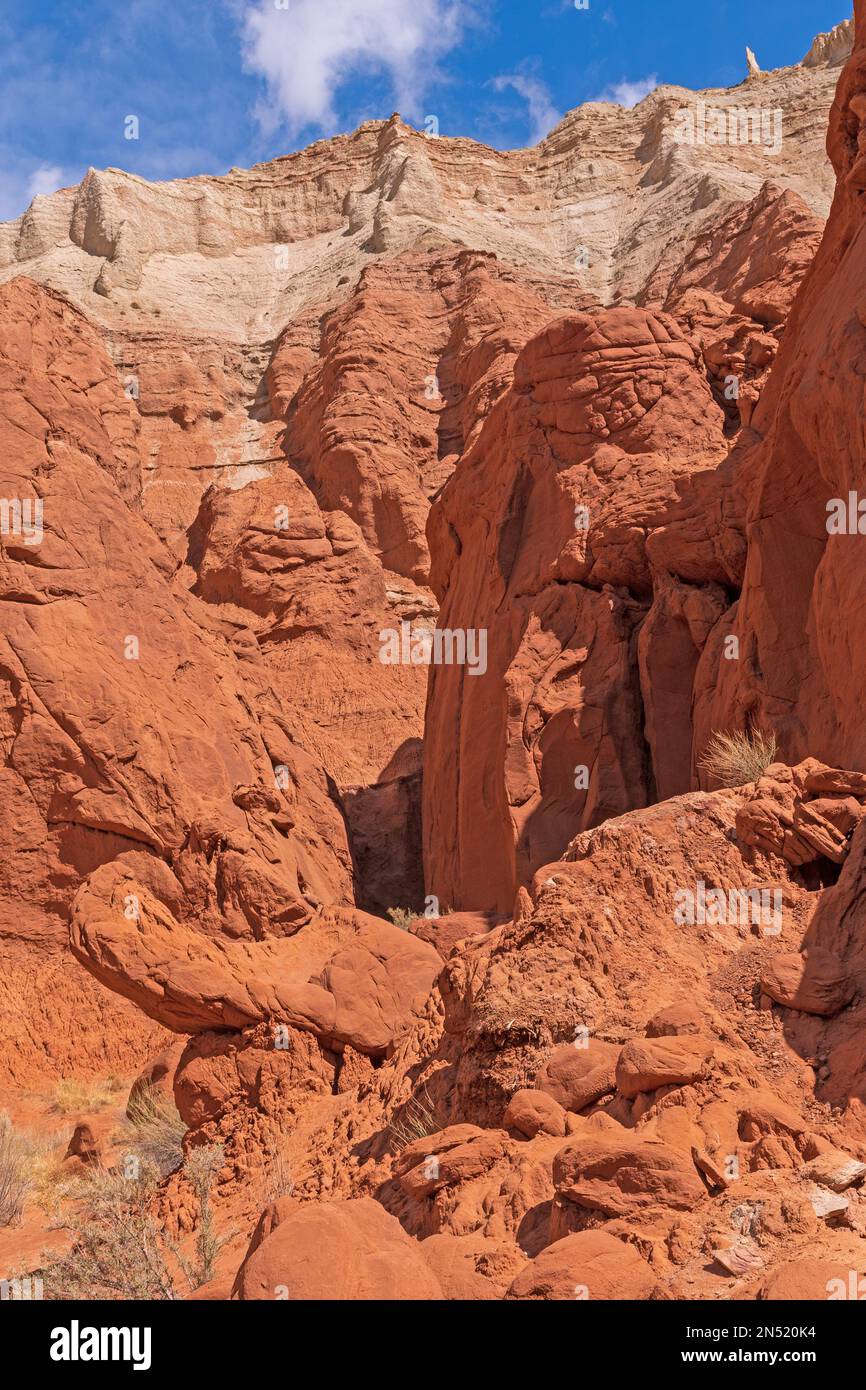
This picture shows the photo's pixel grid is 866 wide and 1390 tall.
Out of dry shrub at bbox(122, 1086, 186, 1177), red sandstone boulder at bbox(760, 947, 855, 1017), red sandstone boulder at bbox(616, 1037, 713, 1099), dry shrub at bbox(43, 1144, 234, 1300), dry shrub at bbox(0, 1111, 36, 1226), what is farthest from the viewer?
dry shrub at bbox(122, 1086, 186, 1177)

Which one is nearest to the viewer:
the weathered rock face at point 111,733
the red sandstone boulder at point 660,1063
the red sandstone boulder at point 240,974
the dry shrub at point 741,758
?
the red sandstone boulder at point 660,1063

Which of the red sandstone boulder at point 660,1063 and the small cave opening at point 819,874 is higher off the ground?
the small cave opening at point 819,874

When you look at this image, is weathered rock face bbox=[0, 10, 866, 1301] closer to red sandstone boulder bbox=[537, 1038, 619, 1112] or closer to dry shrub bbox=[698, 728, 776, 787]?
red sandstone boulder bbox=[537, 1038, 619, 1112]

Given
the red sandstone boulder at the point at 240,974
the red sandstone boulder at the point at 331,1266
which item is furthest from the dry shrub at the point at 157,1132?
the red sandstone boulder at the point at 331,1266

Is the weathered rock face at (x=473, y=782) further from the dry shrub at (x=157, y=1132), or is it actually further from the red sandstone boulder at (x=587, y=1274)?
the dry shrub at (x=157, y=1132)

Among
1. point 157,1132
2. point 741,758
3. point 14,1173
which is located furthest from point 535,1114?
point 14,1173

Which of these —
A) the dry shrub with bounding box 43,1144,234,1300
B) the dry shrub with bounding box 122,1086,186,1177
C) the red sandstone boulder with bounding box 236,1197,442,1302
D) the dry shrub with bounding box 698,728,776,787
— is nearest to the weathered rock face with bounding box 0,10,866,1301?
the red sandstone boulder with bounding box 236,1197,442,1302

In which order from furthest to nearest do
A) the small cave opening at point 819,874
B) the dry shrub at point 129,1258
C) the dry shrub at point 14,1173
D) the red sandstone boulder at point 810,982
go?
the dry shrub at point 14,1173
the small cave opening at point 819,874
the red sandstone boulder at point 810,982
the dry shrub at point 129,1258

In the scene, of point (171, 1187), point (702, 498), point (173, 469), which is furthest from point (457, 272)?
point (171, 1187)

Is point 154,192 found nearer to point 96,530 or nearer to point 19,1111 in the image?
point 96,530

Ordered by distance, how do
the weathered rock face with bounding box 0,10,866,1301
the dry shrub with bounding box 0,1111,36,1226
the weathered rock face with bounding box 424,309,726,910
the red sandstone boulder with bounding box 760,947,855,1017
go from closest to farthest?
1. the weathered rock face with bounding box 0,10,866,1301
2. the red sandstone boulder with bounding box 760,947,855,1017
3. the dry shrub with bounding box 0,1111,36,1226
4. the weathered rock face with bounding box 424,309,726,910

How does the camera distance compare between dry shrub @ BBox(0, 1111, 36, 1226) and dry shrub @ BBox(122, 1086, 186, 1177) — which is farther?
dry shrub @ BBox(122, 1086, 186, 1177)

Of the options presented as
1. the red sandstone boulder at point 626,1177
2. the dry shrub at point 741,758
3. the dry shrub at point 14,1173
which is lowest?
the dry shrub at point 14,1173

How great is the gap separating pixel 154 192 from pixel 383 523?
102ft
